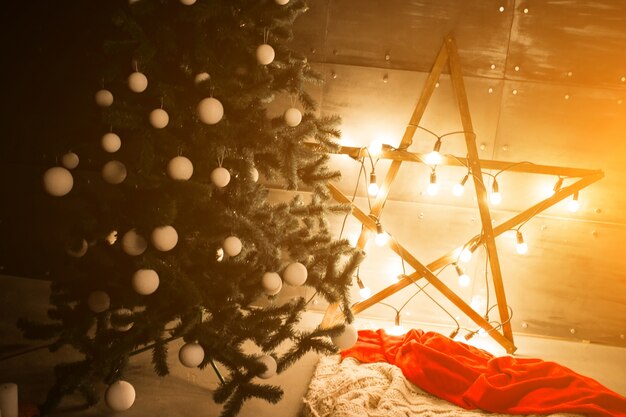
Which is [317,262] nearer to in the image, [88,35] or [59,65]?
[88,35]

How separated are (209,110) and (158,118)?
21 centimetres

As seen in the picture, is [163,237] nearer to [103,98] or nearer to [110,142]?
[110,142]

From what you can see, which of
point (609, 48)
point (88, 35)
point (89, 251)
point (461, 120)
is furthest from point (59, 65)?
point (609, 48)

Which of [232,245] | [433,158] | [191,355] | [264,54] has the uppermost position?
[433,158]

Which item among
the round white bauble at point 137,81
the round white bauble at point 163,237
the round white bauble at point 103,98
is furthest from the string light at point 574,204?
the round white bauble at point 103,98

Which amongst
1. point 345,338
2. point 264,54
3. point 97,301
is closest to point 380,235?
point 345,338

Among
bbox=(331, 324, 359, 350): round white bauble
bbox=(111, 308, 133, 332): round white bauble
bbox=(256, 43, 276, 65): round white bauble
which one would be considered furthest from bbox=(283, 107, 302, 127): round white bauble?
bbox=(111, 308, 133, 332): round white bauble

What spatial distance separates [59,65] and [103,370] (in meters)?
2.28

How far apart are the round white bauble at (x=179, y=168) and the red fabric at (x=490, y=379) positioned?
1496 mm

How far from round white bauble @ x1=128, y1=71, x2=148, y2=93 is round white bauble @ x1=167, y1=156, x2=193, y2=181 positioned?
1.00 ft

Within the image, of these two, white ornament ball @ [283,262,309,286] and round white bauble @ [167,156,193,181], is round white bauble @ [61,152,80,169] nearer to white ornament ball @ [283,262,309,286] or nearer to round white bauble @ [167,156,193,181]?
round white bauble @ [167,156,193,181]

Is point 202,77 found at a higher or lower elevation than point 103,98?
higher

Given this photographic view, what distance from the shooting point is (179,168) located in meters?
1.71

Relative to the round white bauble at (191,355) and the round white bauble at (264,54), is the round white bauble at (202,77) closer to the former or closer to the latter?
the round white bauble at (264,54)
